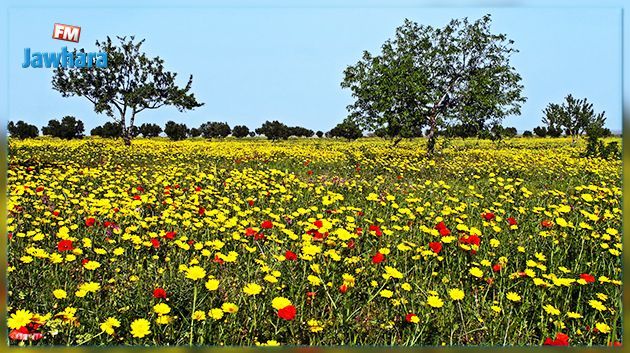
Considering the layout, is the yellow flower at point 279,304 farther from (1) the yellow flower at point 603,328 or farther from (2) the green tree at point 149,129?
(2) the green tree at point 149,129

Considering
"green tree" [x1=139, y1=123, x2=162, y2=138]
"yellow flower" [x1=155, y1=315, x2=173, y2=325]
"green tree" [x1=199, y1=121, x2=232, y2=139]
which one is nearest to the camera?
"yellow flower" [x1=155, y1=315, x2=173, y2=325]

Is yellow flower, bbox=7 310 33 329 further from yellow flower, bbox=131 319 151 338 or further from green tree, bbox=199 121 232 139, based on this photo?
green tree, bbox=199 121 232 139

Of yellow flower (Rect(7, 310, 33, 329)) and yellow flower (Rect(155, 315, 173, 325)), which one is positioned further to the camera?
yellow flower (Rect(155, 315, 173, 325))

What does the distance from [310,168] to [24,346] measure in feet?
19.3

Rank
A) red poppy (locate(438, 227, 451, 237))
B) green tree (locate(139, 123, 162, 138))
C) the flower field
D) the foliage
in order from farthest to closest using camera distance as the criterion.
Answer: the foliage → green tree (locate(139, 123, 162, 138)) → red poppy (locate(438, 227, 451, 237)) → the flower field

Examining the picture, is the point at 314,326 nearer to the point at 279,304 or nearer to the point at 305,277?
the point at 279,304

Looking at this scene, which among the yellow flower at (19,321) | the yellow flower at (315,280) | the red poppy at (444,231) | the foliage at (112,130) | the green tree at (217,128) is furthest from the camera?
the foliage at (112,130)

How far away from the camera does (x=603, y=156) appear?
9.66 m

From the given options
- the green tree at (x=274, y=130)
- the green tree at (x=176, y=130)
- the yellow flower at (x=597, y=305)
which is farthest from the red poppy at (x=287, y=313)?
the green tree at (x=176, y=130)

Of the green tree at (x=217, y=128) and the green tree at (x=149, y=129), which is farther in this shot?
the green tree at (x=217, y=128)

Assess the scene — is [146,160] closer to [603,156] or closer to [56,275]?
[56,275]

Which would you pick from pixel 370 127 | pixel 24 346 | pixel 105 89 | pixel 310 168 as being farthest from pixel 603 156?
pixel 24 346

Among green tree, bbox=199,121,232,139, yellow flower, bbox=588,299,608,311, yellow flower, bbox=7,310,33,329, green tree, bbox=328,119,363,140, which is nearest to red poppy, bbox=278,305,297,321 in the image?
yellow flower, bbox=7,310,33,329

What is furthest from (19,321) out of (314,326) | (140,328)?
(314,326)
